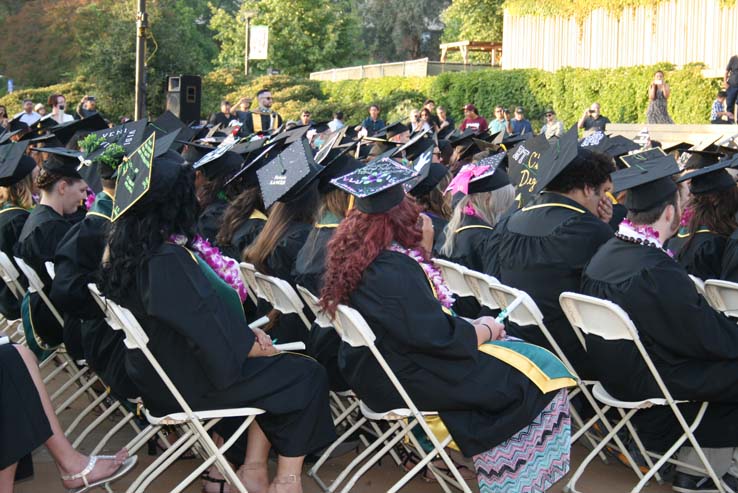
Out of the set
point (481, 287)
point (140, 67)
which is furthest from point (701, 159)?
point (140, 67)

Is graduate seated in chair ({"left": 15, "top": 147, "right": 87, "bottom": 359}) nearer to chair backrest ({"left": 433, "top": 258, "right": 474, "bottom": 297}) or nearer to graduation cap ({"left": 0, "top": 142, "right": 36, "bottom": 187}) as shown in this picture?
graduation cap ({"left": 0, "top": 142, "right": 36, "bottom": 187})

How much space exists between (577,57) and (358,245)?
113 feet

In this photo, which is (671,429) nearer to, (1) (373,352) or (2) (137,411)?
(1) (373,352)

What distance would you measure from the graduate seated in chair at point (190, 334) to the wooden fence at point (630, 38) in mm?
25012

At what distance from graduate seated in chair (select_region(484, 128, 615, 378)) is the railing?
3931 centimetres

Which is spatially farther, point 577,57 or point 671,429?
point 577,57

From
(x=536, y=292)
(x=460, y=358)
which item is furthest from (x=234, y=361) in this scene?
(x=536, y=292)

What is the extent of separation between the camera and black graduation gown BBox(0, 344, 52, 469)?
424 cm

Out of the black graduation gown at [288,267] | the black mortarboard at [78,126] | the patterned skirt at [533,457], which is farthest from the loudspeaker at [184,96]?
the patterned skirt at [533,457]

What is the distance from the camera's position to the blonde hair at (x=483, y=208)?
6.51 meters

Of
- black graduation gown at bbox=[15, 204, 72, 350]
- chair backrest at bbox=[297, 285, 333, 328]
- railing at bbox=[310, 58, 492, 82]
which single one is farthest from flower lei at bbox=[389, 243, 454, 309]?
railing at bbox=[310, 58, 492, 82]

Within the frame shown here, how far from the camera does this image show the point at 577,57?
121 feet

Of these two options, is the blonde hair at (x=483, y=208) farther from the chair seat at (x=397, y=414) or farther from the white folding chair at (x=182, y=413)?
the white folding chair at (x=182, y=413)

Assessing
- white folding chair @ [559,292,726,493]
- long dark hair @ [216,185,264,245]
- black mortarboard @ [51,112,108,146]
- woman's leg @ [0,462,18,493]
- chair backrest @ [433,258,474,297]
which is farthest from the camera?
black mortarboard @ [51,112,108,146]
